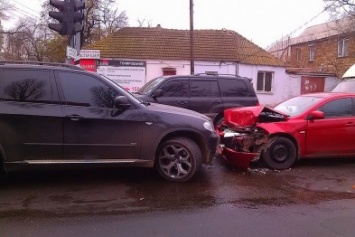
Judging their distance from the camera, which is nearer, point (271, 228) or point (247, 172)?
point (271, 228)

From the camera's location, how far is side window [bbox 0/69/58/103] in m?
5.57

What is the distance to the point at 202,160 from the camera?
6.39 m

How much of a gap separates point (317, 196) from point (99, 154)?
3275 millimetres

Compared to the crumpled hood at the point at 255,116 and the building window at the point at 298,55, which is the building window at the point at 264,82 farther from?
the crumpled hood at the point at 255,116

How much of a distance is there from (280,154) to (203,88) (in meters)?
3.59

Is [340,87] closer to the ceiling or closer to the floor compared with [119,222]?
closer to the ceiling

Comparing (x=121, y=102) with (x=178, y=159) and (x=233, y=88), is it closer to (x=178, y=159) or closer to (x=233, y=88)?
(x=178, y=159)

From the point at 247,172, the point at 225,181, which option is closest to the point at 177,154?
the point at 225,181

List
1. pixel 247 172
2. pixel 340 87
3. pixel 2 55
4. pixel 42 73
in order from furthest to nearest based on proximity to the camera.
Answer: pixel 2 55 < pixel 340 87 < pixel 247 172 < pixel 42 73

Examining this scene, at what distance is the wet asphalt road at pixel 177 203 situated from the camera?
438 cm

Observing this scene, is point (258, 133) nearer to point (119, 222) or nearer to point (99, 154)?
point (99, 154)

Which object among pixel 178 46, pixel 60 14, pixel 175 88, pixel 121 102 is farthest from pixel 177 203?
pixel 178 46

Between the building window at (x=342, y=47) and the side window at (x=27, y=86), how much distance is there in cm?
3103

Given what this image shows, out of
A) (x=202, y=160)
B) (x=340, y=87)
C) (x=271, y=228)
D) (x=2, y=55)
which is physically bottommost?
(x=271, y=228)
